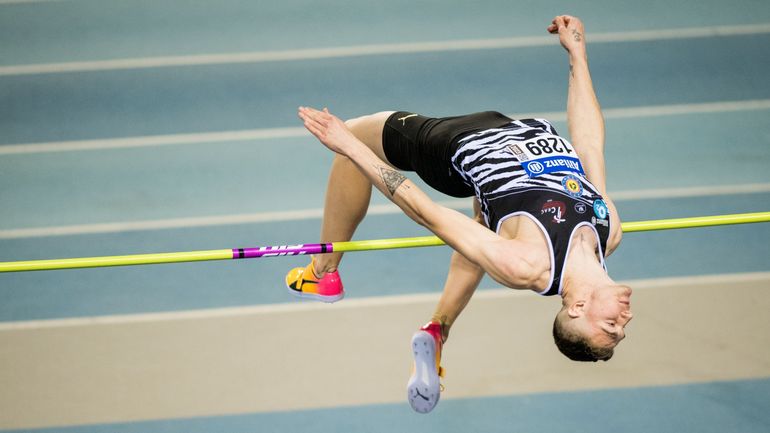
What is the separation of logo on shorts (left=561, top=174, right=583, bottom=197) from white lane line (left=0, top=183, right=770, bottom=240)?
230 cm

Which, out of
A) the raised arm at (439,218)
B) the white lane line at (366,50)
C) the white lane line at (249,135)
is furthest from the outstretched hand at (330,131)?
the white lane line at (366,50)

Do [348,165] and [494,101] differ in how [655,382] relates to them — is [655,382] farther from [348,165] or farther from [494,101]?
[494,101]

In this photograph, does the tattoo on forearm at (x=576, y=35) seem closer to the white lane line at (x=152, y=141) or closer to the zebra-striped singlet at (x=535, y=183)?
the zebra-striped singlet at (x=535, y=183)

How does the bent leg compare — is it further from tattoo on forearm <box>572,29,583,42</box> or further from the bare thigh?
tattoo on forearm <box>572,29,583,42</box>

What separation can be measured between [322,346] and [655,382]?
5.00 ft

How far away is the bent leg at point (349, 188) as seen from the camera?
3994 mm

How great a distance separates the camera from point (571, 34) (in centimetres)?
406

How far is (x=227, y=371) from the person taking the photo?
466cm

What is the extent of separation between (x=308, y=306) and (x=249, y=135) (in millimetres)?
1623

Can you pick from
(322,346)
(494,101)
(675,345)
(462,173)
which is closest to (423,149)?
(462,173)

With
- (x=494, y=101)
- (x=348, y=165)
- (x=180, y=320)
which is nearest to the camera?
(x=348, y=165)

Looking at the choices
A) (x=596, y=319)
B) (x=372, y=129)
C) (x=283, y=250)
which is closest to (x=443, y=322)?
(x=283, y=250)

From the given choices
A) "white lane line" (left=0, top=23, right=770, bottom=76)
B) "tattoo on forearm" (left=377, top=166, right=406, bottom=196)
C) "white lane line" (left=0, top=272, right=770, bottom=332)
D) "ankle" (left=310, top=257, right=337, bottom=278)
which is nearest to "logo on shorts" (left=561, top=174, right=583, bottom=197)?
"tattoo on forearm" (left=377, top=166, right=406, bottom=196)

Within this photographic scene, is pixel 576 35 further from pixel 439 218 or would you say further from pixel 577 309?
pixel 577 309
